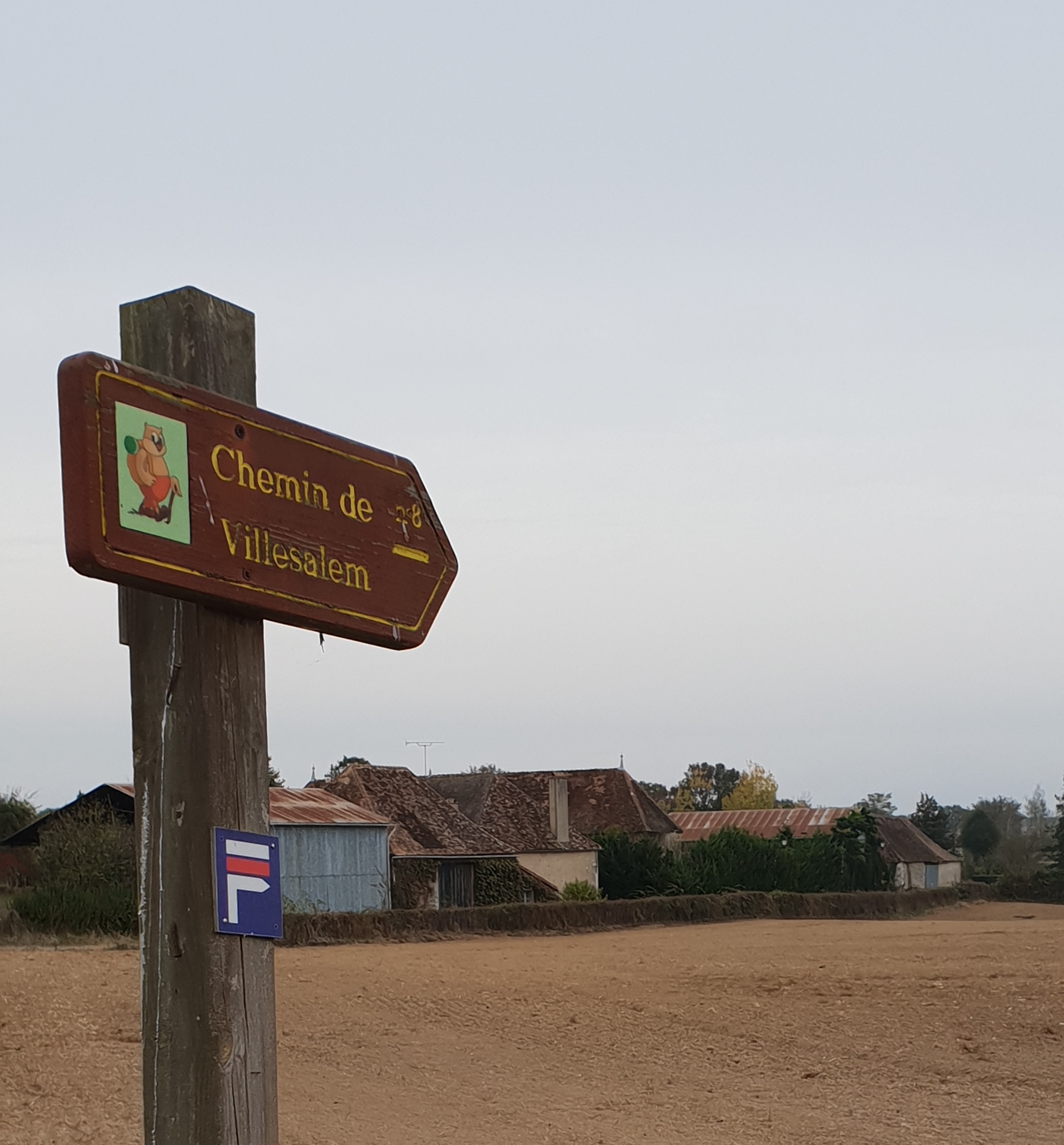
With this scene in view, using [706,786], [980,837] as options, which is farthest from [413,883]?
[706,786]

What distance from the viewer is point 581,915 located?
38906mm

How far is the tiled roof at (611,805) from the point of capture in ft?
202

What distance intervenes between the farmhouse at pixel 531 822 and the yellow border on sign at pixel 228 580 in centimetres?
4562

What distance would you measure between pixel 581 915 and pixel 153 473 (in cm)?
3734

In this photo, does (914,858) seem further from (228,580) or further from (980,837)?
(228,580)

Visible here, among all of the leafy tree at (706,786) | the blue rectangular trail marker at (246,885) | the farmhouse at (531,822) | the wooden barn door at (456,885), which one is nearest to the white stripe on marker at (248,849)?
the blue rectangular trail marker at (246,885)

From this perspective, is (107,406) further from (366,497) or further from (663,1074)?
(663,1074)

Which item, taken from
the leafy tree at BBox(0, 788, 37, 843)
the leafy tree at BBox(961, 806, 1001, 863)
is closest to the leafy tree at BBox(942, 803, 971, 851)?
the leafy tree at BBox(961, 806, 1001, 863)

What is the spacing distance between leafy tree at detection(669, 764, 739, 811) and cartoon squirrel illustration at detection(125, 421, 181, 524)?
128605 millimetres

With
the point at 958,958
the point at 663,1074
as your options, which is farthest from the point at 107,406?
the point at 958,958

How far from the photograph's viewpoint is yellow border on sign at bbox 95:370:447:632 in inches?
105

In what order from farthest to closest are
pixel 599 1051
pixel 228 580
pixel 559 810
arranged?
1. pixel 559 810
2. pixel 599 1051
3. pixel 228 580

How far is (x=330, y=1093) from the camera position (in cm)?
1425

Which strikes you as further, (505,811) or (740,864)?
(505,811)
